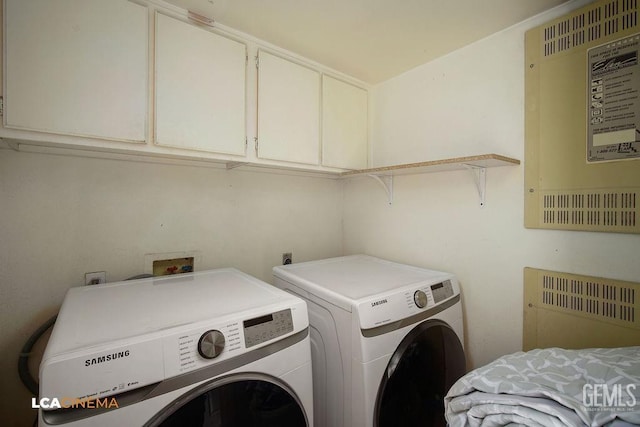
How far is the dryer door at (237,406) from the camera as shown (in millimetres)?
758

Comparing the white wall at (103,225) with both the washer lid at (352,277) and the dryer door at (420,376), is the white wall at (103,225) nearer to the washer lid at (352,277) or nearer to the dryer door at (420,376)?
the washer lid at (352,277)

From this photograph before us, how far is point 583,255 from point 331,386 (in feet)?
4.12

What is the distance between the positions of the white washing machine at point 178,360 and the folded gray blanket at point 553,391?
552mm

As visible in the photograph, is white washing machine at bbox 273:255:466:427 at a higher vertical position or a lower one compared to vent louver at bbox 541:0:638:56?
lower

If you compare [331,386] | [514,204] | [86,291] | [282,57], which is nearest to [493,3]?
[514,204]

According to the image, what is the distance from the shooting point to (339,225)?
232cm

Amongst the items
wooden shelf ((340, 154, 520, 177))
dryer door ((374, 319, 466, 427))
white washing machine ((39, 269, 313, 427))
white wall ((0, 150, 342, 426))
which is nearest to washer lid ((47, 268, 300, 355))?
white washing machine ((39, 269, 313, 427))

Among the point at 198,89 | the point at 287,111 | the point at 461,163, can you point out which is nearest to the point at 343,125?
the point at 287,111

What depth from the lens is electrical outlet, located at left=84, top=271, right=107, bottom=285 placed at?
4.30 feet

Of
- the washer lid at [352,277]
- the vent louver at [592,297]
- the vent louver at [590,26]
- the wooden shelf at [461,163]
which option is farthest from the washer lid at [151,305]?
the vent louver at [590,26]

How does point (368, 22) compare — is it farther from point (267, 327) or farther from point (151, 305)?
point (151, 305)

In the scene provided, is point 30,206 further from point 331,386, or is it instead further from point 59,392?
point 331,386

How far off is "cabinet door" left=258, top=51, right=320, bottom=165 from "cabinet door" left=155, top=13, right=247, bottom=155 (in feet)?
0.40

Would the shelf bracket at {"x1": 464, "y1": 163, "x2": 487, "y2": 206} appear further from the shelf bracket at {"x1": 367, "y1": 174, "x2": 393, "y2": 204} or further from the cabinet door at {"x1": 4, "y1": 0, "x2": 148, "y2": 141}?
the cabinet door at {"x1": 4, "y1": 0, "x2": 148, "y2": 141}
